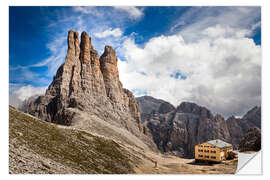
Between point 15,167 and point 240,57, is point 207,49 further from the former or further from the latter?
point 15,167

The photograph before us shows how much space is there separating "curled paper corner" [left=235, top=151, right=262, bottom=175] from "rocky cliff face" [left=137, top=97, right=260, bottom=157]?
226 ft

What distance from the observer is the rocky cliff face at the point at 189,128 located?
88213 millimetres

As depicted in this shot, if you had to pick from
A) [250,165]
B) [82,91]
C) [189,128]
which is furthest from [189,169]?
[189,128]

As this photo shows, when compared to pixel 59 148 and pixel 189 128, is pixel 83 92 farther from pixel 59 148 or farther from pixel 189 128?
pixel 189 128

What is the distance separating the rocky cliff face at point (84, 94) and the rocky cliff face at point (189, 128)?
3774 centimetres

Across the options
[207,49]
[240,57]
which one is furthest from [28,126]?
[240,57]

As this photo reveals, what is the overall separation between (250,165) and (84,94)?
40.5 metres

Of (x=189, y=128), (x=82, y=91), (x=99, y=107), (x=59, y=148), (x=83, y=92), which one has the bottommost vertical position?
(x=189, y=128)

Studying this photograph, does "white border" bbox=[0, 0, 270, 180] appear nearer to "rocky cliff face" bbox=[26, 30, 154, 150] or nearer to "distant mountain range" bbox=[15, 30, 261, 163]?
"distant mountain range" bbox=[15, 30, 261, 163]

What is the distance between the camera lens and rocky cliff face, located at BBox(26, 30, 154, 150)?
44438 millimetres

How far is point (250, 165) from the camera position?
53.7ft

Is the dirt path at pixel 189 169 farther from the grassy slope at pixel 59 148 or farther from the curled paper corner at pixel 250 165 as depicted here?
the grassy slope at pixel 59 148
